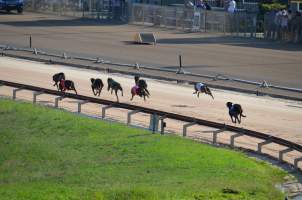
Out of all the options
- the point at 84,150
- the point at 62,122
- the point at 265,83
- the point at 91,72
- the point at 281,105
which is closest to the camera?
the point at 84,150

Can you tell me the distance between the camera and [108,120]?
65.3 ft

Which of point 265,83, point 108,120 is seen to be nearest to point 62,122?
point 108,120

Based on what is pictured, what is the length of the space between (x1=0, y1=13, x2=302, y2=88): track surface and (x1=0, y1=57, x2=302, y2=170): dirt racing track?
3.50 meters

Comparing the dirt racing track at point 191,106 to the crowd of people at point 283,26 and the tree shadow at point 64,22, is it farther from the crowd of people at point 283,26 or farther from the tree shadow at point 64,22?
the tree shadow at point 64,22

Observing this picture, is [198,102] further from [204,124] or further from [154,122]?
[204,124]

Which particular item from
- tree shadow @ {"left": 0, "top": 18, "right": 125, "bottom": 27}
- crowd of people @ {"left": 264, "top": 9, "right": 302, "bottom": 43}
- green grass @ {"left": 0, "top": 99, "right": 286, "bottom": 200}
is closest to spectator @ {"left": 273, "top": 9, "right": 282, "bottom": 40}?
crowd of people @ {"left": 264, "top": 9, "right": 302, "bottom": 43}

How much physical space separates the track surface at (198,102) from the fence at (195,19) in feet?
48.0

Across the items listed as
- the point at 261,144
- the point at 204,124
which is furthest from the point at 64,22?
the point at 261,144

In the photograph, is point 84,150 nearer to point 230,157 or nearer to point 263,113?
point 230,157

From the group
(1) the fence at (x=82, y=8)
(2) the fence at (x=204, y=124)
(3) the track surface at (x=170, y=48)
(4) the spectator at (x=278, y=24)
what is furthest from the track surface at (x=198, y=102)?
(1) the fence at (x=82, y=8)

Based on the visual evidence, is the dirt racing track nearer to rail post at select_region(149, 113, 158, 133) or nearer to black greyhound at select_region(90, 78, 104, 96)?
black greyhound at select_region(90, 78, 104, 96)

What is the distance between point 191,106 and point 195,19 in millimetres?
22851

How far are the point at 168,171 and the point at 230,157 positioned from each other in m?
1.59

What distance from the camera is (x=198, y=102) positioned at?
23.8 m
